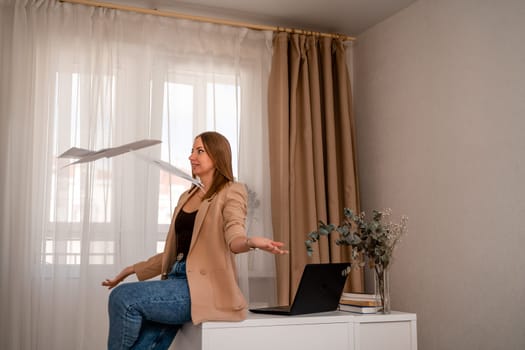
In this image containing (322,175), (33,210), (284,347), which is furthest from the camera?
(322,175)

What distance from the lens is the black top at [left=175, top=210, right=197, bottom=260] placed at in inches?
85.8

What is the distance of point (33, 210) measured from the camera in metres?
2.99

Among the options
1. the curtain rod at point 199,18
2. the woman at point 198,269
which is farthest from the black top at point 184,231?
the curtain rod at point 199,18

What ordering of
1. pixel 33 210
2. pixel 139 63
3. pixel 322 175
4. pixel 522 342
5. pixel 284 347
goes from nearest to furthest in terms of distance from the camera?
pixel 284 347
pixel 522 342
pixel 33 210
pixel 139 63
pixel 322 175

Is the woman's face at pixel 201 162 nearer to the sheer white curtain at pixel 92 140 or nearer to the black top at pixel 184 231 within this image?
the black top at pixel 184 231

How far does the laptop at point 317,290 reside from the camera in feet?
6.66

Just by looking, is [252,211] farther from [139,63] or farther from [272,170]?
[139,63]

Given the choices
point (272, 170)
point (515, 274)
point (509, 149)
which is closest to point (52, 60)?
point (272, 170)

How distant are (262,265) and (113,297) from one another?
4.96 ft

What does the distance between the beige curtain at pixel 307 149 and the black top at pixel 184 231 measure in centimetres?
123

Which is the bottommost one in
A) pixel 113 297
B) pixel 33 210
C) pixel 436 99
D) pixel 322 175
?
pixel 113 297

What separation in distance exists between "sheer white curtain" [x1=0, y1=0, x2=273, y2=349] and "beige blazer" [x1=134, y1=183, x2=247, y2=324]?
1041 millimetres

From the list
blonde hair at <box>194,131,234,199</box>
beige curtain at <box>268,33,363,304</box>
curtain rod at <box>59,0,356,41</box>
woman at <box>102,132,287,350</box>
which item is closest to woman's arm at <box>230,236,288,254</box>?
woman at <box>102,132,287,350</box>

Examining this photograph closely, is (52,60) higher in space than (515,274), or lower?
higher
